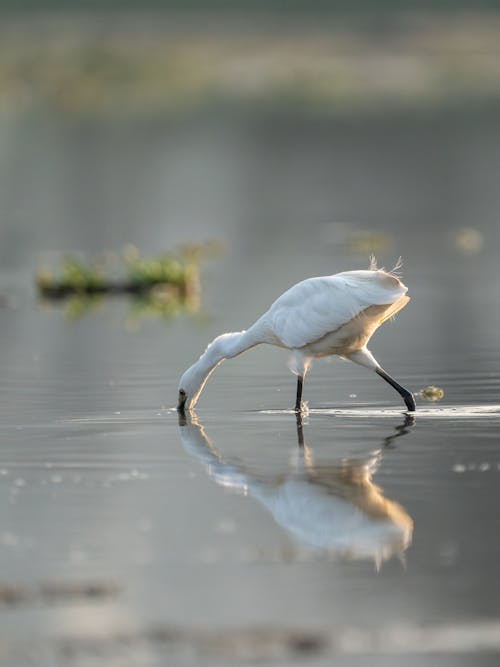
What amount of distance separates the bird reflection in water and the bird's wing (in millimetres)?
1262

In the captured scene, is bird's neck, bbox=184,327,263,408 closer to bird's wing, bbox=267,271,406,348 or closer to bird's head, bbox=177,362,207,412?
bird's head, bbox=177,362,207,412

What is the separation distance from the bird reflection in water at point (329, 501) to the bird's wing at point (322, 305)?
1262 millimetres

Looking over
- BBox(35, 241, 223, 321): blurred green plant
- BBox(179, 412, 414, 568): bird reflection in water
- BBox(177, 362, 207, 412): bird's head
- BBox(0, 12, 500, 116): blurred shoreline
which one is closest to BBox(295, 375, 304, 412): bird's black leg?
BBox(177, 362, 207, 412): bird's head

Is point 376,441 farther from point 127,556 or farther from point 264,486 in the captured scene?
point 127,556

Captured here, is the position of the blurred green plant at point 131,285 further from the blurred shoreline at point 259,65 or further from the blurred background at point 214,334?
the blurred shoreline at point 259,65

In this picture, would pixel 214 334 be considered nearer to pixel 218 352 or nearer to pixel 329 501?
pixel 218 352

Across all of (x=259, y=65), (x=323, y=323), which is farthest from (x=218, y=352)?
(x=259, y=65)

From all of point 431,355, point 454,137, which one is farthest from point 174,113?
point 431,355

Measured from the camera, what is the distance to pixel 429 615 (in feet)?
31.4

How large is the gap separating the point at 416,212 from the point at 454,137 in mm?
31315

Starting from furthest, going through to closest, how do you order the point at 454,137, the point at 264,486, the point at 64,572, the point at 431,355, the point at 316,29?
the point at 316,29 → the point at 454,137 → the point at 431,355 → the point at 264,486 → the point at 64,572

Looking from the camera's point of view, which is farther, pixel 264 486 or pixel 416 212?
pixel 416 212

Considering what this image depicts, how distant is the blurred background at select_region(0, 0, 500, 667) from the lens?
10.4m

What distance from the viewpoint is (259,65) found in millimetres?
114125
